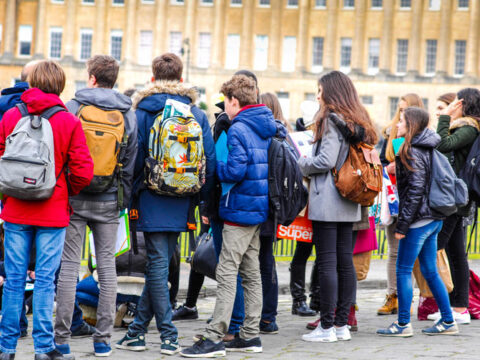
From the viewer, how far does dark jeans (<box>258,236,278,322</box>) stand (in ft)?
25.8

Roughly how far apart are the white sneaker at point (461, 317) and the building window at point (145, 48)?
7007 centimetres

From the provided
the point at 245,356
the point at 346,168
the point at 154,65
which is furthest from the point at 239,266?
the point at 154,65

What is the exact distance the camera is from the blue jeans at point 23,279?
20.3 feet

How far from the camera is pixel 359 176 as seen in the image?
754 cm

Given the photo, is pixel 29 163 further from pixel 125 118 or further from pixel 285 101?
pixel 285 101

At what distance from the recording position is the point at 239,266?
23.7 ft

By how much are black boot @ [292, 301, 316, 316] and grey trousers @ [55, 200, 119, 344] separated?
292cm

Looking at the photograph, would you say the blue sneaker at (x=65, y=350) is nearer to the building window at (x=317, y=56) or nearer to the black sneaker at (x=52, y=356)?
the black sneaker at (x=52, y=356)

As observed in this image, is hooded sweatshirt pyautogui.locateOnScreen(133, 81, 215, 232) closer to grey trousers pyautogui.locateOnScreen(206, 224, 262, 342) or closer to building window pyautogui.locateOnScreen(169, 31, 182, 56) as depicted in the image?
grey trousers pyautogui.locateOnScreen(206, 224, 262, 342)

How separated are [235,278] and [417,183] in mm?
1904

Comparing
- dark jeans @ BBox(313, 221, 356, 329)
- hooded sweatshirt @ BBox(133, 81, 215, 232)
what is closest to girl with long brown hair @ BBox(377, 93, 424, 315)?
dark jeans @ BBox(313, 221, 356, 329)

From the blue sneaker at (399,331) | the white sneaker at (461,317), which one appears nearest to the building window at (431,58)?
the white sneaker at (461,317)

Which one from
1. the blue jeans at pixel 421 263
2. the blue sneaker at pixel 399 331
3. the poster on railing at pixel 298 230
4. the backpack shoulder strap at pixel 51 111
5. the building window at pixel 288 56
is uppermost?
the building window at pixel 288 56

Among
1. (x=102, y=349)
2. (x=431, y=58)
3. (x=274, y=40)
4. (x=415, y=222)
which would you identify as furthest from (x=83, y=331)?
(x=431, y=58)
